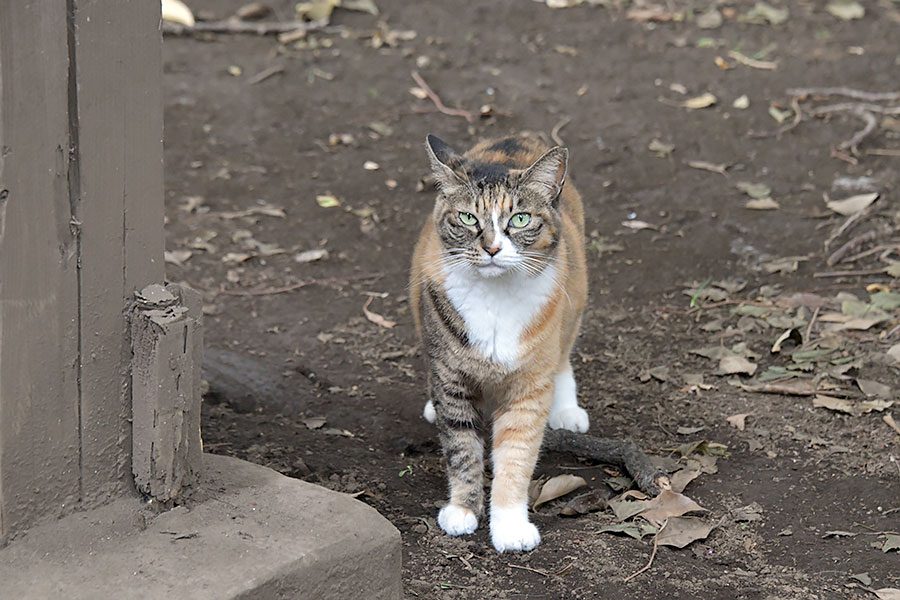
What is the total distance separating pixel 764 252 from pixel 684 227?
1.65ft

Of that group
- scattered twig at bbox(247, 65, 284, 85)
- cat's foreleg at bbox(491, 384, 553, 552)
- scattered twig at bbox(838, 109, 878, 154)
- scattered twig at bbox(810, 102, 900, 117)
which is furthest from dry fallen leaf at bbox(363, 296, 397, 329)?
scattered twig at bbox(810, 102, 900, 117)

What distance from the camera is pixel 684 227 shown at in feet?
19.8

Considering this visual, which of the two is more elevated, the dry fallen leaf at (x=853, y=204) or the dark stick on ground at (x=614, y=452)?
the dry fallen leaf at (x=853, y=204)

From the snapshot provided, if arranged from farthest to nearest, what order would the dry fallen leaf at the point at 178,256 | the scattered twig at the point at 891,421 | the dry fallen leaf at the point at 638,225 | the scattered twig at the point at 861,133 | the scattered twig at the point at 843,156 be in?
the scattered twig at the point at 861,133 → the scattered twig at the point at 843,156 → the dry fallen leaf at the point at 638,225 → the dry fallen leaf at the point at 178,256 → the scattered twig at the point at 891,421

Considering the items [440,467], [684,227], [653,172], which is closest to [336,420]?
[440,467]

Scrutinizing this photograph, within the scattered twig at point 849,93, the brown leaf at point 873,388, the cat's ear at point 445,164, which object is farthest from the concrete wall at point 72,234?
the scattered twig at point 849,93

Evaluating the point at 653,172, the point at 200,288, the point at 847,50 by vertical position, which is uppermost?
the point at 847,50

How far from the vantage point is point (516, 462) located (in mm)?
3576

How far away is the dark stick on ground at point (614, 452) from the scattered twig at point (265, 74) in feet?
15.2

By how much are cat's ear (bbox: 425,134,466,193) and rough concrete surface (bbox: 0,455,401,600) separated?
48.5 inches

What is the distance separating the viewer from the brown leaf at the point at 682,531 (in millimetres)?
3377

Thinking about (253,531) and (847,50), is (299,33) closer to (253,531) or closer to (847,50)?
(847,50)

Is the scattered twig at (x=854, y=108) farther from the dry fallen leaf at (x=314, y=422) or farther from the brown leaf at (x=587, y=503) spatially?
the dry fallen leaf at (x=314, y=422)

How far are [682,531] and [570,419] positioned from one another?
866 millimetres
